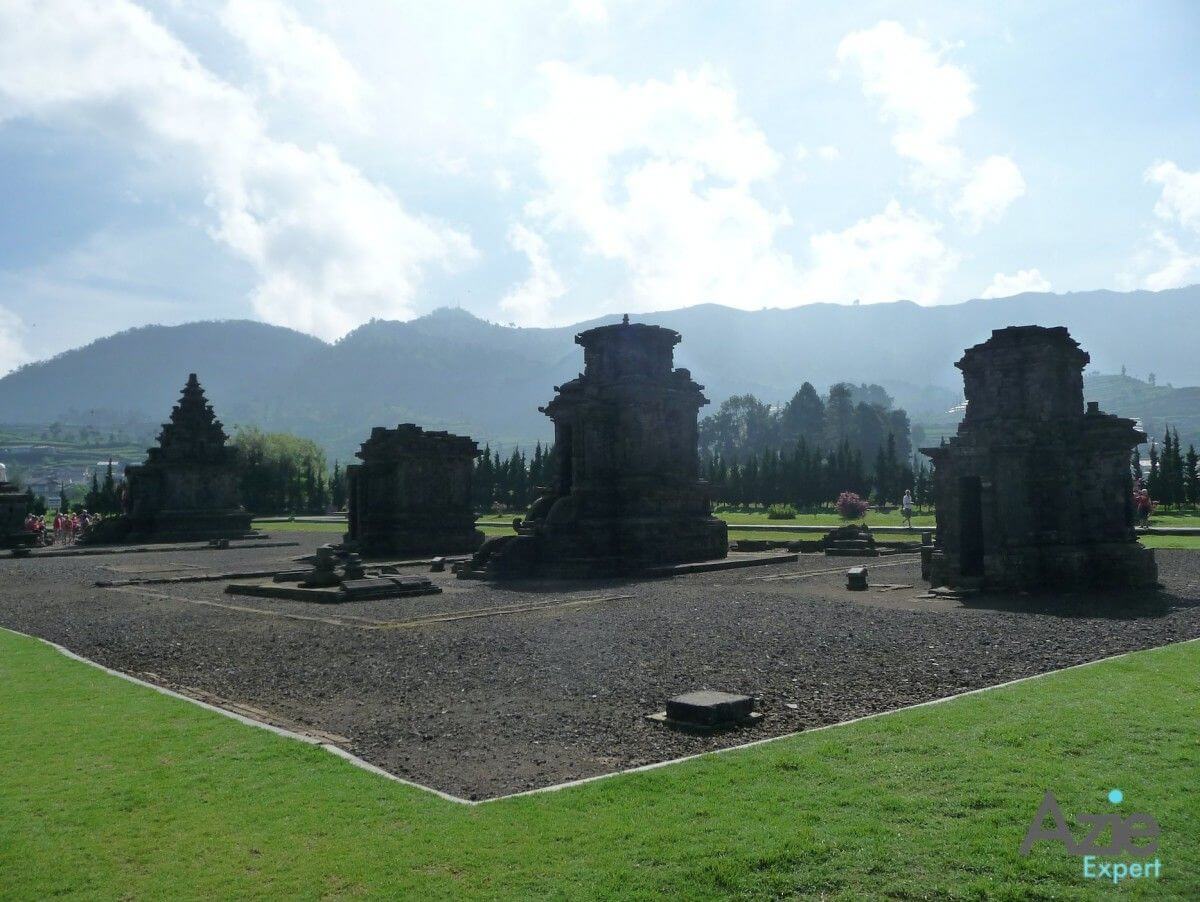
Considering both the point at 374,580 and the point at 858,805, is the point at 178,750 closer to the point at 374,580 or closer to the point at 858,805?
the point at 858,805

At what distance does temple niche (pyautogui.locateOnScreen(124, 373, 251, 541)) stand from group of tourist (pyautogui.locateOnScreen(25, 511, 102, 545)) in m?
2.77

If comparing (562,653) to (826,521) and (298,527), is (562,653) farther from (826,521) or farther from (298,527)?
(298,527)

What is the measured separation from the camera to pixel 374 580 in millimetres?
20688

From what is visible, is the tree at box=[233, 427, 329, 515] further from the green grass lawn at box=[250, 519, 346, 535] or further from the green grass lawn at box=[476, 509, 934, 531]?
the green grass lawn at box=[476, 509, 934, 531]

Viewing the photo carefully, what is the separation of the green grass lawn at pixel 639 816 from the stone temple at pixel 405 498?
86.9 feet

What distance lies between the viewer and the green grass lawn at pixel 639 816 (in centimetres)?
502

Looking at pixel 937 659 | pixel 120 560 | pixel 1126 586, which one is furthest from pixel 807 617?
pixel 120 560

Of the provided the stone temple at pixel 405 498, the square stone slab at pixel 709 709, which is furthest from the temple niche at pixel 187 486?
the square stone slab at pixel 709 709

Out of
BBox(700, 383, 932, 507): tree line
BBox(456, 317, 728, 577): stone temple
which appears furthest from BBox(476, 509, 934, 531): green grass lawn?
BBox(456, 317, 728, 577): stone temple

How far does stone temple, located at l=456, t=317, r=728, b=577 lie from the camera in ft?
84.8
